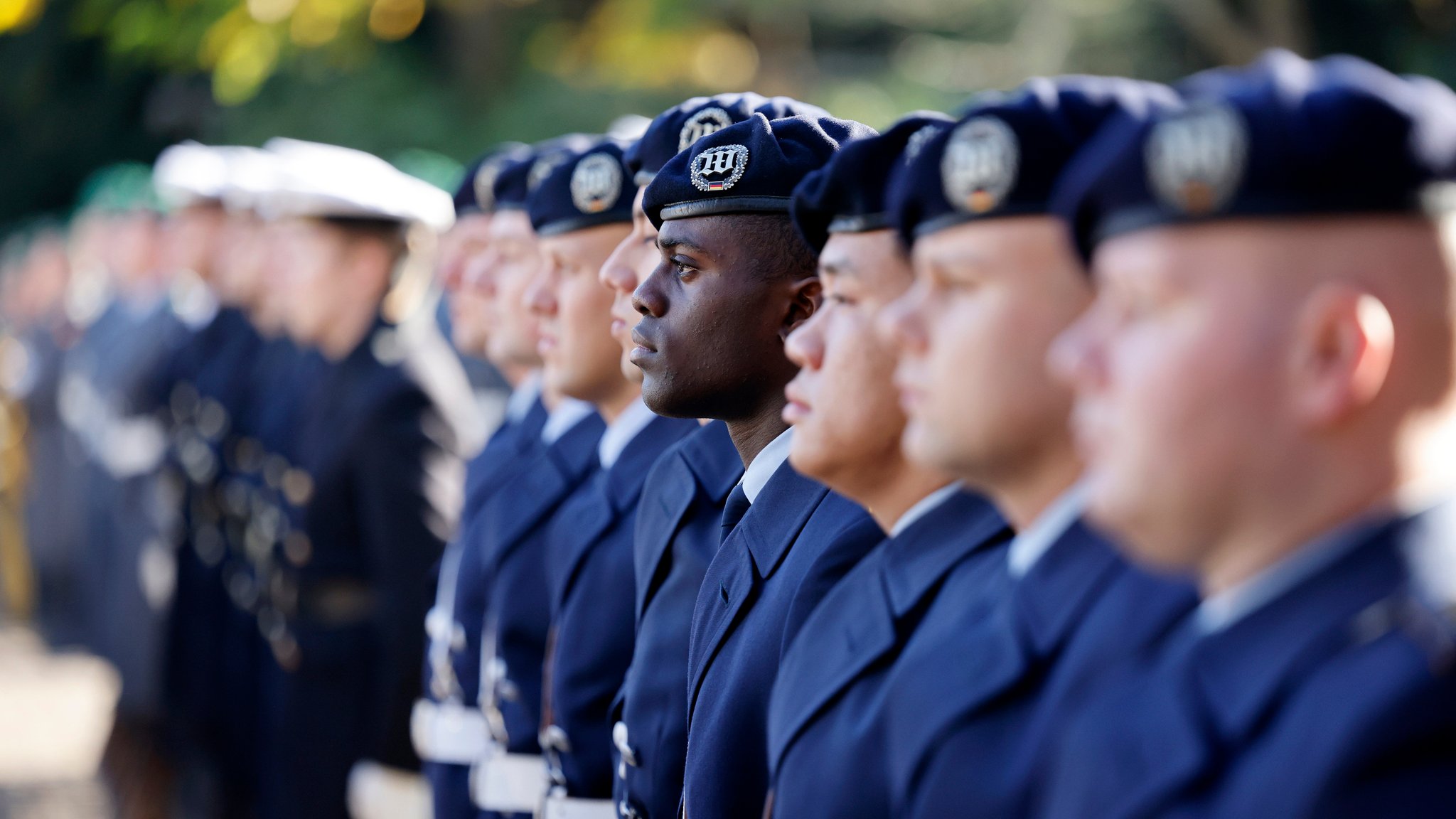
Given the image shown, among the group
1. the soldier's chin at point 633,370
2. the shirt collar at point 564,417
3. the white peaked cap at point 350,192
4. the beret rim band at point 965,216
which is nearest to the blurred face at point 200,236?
the white peaked cap at point 350,192

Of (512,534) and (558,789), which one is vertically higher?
(512,534)

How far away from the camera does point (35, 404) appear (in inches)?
546

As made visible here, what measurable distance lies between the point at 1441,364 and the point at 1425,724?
1.16ft

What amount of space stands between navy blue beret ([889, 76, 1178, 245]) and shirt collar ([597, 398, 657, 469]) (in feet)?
6.01

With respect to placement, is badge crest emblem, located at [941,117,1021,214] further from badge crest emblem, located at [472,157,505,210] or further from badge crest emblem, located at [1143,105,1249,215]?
badge crest emblem, located at [472,157,505,210]

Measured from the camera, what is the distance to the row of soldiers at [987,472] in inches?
64.2

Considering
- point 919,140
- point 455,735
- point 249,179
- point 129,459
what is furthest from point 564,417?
point 129,459

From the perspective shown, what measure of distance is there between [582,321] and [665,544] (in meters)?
0.80

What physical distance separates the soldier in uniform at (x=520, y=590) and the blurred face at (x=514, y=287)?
0.07 meters

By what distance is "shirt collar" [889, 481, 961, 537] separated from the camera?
7.81 ft

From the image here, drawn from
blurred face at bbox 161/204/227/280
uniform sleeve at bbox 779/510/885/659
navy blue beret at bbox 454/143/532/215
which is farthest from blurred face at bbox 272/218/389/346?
uniform sleeve at bbox 779/510/885/659

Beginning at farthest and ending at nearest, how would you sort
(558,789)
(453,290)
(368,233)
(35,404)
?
(35,404), (368,233), (453,290), (558,789)

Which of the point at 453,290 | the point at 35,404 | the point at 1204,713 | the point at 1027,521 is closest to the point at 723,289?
the point at 1027,521

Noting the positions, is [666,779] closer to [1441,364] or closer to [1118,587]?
[1118,587]
